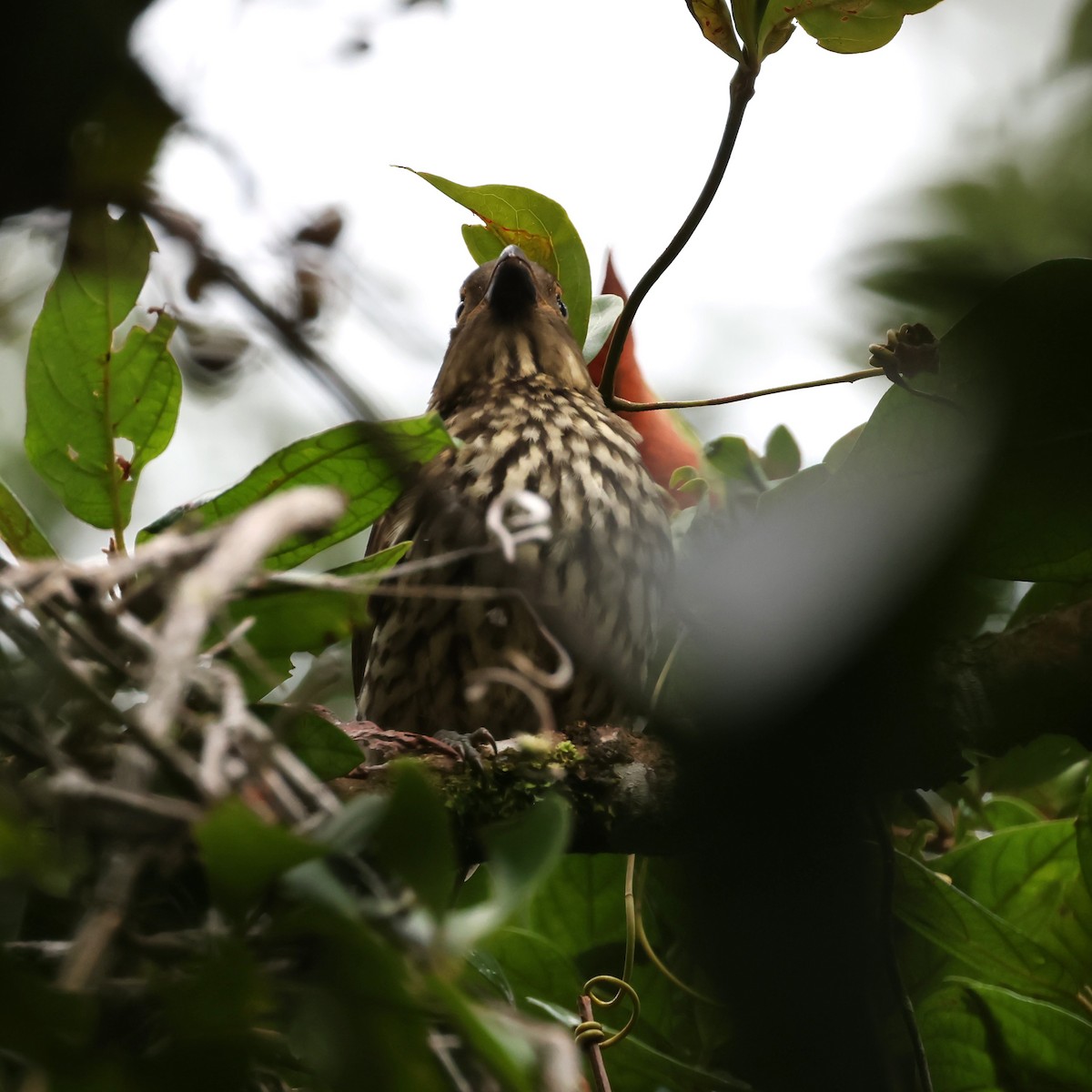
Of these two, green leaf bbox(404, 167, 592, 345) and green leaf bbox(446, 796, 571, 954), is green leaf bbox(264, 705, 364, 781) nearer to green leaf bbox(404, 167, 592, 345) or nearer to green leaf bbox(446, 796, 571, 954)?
green leaf bbox(446, 796, 571, 954)

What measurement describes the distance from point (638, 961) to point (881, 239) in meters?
1.07

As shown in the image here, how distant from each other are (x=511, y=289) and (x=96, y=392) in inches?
65.0

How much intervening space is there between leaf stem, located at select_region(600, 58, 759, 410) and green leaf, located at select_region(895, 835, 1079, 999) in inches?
34.1

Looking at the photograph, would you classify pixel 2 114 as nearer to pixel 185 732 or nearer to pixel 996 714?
pixel 185 732

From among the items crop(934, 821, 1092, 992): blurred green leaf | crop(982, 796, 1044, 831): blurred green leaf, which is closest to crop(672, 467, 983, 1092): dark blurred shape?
crop(934, 821, 1092, 992): blurred green leaf

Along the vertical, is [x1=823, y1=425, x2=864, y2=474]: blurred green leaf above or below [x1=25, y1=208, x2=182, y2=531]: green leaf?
below

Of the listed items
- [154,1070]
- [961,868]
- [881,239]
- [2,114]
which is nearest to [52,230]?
[2,114]

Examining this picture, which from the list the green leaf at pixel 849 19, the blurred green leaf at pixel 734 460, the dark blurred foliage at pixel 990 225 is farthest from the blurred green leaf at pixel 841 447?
the green leaf at pixel 849 19

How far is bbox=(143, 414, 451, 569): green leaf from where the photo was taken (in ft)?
4.23

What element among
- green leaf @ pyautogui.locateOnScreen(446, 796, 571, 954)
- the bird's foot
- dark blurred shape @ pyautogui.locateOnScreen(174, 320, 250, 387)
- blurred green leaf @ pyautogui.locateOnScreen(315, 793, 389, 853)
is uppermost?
dark blurred shape @ pyautogui.locateOnScreen(174, 320, 250, 387)

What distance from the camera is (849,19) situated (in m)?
1.63

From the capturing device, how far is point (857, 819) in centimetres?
144

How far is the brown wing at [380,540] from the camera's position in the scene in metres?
2.31

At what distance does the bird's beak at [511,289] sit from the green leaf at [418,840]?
2150 millimetres
